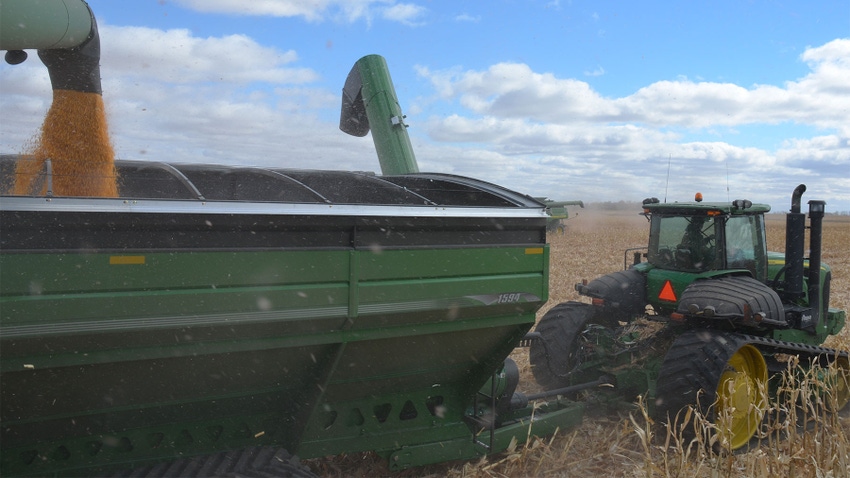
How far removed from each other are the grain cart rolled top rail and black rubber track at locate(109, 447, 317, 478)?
0.05ft

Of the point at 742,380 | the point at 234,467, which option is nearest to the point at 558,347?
the point at 742,380

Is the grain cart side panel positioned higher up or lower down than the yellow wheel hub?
higher up

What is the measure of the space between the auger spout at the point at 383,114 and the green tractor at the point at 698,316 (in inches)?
79.0

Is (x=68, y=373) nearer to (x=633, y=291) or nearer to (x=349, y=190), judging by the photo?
(x=349, y=190)

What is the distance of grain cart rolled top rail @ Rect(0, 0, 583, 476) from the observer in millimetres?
2568

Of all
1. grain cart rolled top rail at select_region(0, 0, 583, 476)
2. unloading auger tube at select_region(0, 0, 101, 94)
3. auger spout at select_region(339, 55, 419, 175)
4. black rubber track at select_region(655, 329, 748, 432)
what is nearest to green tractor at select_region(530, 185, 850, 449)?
black rubber track at select_region(655, 329, 748, 432)

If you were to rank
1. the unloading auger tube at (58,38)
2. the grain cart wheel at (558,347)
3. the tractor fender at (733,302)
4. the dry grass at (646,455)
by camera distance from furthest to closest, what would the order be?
the grain cart wheel at (558,347)
the tractor fender at (733,302)
the unloading auger tube at (58,38)
the dry grass at (646,455)

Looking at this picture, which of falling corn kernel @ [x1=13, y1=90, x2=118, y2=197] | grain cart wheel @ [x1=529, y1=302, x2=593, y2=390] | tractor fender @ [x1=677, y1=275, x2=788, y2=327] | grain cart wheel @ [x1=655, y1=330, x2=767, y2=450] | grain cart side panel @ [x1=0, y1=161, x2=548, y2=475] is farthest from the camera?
grain cart wheel @ [x1=529, y1=302, x2=593, y2=390]

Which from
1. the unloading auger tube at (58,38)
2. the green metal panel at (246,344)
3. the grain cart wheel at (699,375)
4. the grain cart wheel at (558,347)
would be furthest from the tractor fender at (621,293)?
the unloading auger tube at (58,38)

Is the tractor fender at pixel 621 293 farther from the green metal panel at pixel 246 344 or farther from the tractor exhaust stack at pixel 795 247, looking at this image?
the green metal panel at pixel 246 344

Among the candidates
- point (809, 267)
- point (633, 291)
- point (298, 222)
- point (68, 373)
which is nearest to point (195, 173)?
point (298, 222)

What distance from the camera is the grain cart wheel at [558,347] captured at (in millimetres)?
5887

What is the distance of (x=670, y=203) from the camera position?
604cm

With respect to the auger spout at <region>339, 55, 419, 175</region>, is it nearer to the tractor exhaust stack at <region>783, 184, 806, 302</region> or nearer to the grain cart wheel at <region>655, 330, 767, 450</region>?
the grain cart wheel at <region>655, 330, 767, 450</region>
